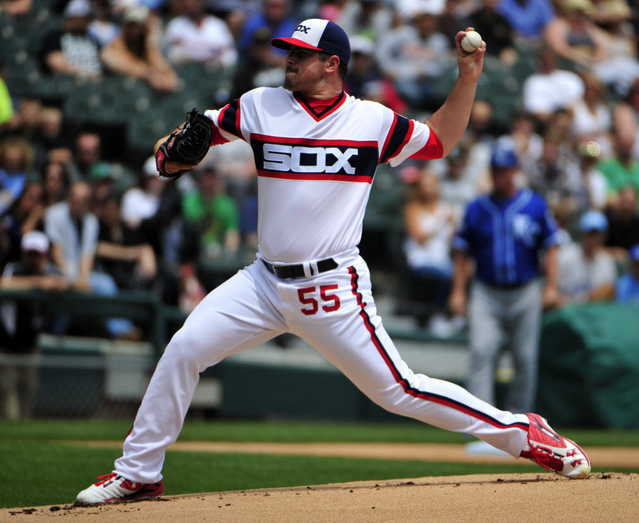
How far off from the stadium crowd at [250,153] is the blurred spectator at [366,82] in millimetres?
29

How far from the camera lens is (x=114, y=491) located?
448cm

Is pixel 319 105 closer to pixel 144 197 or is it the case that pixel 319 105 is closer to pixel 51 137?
pixel 144 197

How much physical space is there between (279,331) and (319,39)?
1357mm

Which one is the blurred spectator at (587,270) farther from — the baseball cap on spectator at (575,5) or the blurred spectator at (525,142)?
the baseball cap on spectator at (575,5)

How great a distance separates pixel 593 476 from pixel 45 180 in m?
Answer: 7.06

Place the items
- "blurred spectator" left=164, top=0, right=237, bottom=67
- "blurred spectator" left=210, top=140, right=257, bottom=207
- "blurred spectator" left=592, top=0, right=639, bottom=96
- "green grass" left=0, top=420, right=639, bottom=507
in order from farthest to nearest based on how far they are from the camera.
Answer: "blurred spectator" left=592, top=0, right=639, bottom=96
"blurred spectator" left=164, top=0, right=237, bottom=67
"blurred spectator" left=210, top=140, right=257, bottom=207
"green grass" left=0, top=420, right=639, bottom=507

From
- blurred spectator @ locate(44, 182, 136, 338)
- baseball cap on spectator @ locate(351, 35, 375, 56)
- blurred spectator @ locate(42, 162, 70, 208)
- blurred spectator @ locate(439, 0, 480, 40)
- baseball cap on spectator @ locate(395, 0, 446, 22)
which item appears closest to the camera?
blurred spectator @ locate(44, 182, 136, 338)

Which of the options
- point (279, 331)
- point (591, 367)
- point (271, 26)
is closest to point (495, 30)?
point (271, 26)

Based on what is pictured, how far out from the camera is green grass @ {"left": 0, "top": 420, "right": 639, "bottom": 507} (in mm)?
5531

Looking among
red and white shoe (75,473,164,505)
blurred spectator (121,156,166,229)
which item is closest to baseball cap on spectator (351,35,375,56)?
blurred spectator (121,156,166,229)

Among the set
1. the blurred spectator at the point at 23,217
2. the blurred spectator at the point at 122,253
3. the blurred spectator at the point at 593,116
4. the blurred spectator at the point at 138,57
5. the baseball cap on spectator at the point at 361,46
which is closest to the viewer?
the blurred spectator at the point at 23,217

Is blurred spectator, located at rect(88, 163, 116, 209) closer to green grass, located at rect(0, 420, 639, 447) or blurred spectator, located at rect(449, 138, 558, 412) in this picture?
green grass, located at rect(0, 420, 639, 447)

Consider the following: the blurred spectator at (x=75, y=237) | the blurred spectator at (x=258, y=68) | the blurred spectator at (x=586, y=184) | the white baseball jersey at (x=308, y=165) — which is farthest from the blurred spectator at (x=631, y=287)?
the white baseball jersey at (x=308, y=165)

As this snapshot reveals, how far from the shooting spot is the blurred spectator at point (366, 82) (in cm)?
1298
